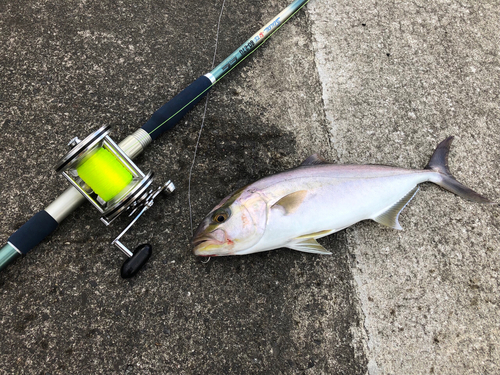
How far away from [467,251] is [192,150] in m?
2.01

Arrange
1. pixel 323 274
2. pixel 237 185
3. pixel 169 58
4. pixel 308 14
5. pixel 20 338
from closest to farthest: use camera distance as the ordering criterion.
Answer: pixel 20 338
pixel 323 274
pixel 237 185
pixel 169 58
pixel 308 14

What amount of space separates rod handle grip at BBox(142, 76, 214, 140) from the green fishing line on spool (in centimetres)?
40

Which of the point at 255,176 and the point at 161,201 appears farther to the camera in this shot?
the point at 255,176

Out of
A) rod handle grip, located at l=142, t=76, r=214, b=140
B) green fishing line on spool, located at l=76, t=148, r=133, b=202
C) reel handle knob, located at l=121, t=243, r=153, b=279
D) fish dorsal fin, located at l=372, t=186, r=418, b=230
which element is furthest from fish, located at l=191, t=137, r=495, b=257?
rod handle grip, located at l=142, t=76, r=214, b=140

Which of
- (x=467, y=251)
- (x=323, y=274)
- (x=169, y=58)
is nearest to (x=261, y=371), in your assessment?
(x=323, y=274)

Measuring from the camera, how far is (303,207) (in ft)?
6.13

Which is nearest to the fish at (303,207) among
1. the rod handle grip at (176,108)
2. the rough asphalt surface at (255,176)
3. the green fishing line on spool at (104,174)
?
the rough asphalt surface at (255,176)

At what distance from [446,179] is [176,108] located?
1954mm

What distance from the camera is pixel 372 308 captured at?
1979mm

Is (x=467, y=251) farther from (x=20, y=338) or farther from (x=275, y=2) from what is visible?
(x=20, y=338)

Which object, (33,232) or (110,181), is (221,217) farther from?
(33,232)

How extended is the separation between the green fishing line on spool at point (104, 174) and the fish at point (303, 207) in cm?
51

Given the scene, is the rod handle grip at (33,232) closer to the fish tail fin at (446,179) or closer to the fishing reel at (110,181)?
the fishing reel at (110,181)

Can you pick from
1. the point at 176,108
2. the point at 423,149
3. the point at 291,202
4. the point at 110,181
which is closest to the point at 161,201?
the point at 110,181
